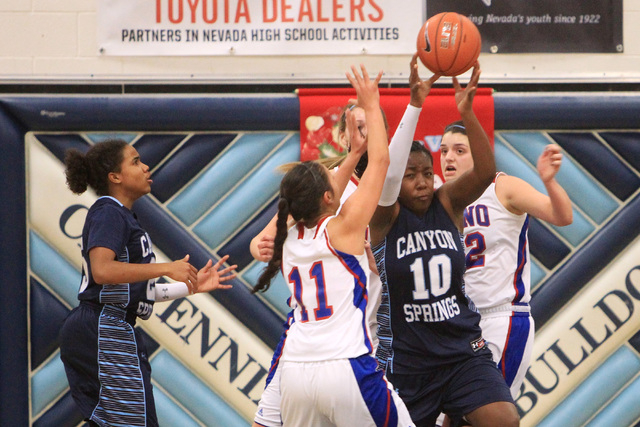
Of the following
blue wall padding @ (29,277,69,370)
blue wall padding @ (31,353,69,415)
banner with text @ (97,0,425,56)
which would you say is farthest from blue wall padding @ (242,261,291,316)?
banner with text @ (97,0,425,56)

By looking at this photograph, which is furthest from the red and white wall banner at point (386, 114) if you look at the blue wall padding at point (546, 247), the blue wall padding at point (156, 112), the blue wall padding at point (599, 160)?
the blue wall padding at point (546, 247)

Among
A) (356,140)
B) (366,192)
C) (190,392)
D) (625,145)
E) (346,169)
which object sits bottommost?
(190,392)

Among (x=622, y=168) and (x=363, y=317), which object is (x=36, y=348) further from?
(x=622, y=168)

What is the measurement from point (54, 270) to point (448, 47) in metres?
3.05

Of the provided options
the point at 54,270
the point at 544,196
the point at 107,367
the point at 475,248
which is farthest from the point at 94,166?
the point at 544,196

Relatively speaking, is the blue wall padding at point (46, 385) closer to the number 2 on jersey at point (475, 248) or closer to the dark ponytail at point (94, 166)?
the dark ponytail at point (94, 166)

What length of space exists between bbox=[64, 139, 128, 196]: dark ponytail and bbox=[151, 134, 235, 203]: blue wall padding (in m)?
1.43

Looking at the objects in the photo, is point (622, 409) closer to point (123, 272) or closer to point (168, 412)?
point (168, 412)

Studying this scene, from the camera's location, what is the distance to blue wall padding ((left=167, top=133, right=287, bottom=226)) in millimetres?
5219

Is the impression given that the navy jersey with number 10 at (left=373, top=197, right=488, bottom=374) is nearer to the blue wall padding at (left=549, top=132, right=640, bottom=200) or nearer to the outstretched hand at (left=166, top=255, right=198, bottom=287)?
the outstretched hand at (left=166, top=255, right=198, bottom=287)

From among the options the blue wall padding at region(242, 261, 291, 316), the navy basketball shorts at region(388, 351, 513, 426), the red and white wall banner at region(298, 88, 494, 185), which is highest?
the red and white wall banner at region(298, 88, 494, 185)

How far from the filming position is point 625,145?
5.37 m

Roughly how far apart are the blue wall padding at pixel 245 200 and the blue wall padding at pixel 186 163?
0.27 metres

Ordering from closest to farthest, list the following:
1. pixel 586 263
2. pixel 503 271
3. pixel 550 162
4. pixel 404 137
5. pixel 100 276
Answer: pixel 404 137 → pixel 100 276 → pixel 550 162 → pixel 503 271 → pixel 586 263
